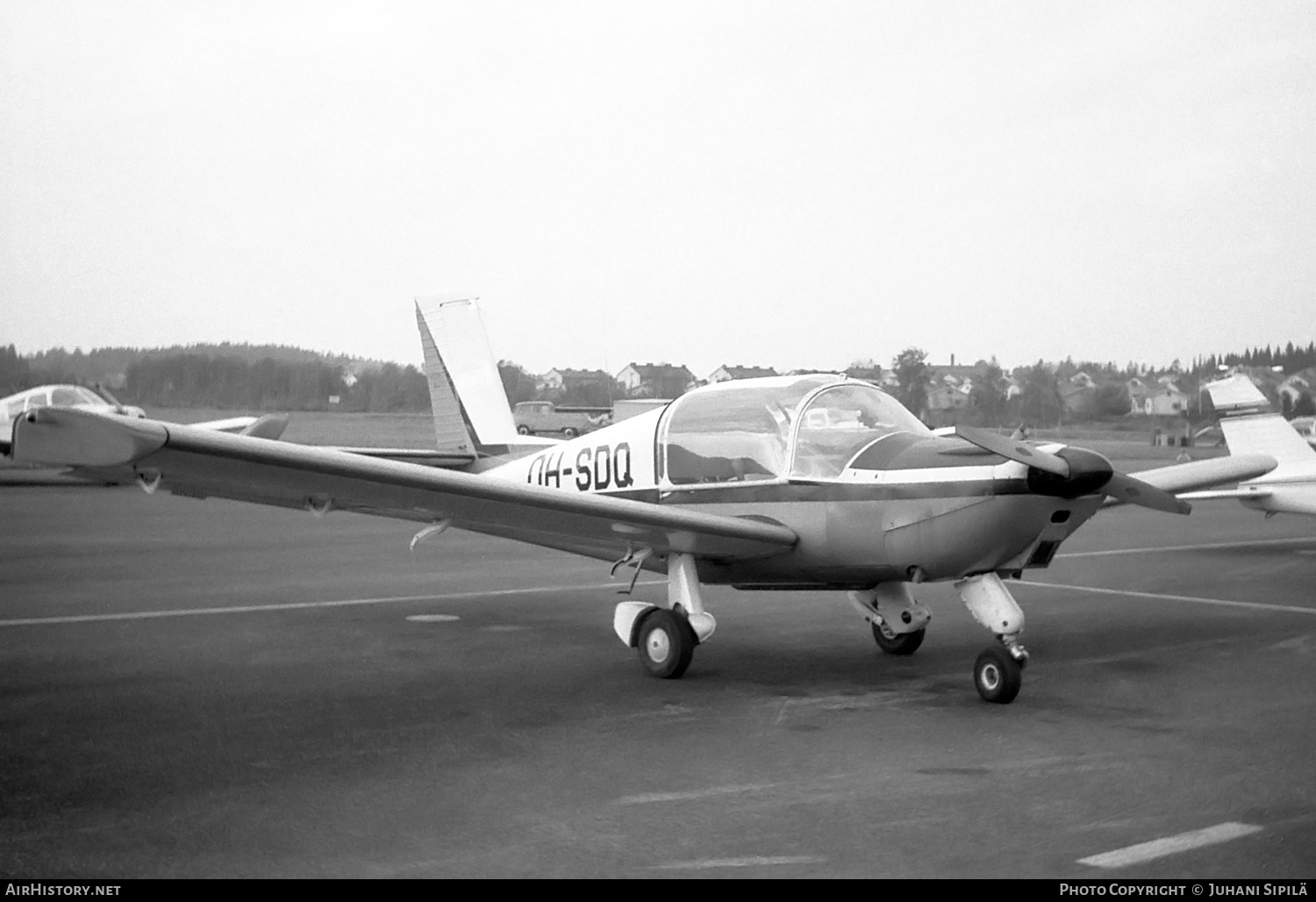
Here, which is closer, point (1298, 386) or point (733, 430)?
point (733, 430)

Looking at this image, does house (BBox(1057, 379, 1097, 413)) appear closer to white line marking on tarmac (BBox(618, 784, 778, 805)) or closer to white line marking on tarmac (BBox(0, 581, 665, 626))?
white line marking on tarmac (BBox(0, 581, 665, 626))

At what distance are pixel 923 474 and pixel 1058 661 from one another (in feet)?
6.79

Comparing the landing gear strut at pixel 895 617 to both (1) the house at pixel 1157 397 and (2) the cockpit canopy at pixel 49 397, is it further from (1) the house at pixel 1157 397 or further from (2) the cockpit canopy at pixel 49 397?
(1) the house at pixel 1157 397

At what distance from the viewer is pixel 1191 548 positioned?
16.0 metres

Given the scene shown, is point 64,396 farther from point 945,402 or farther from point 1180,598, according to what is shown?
point 1180,598

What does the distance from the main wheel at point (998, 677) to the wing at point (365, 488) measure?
136cm

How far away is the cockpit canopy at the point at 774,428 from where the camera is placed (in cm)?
729

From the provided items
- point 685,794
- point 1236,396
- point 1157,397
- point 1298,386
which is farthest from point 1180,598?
point 1157,397

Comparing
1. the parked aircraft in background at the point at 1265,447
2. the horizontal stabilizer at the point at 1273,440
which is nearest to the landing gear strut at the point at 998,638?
the parked aircraft in background at the point at 1265,447

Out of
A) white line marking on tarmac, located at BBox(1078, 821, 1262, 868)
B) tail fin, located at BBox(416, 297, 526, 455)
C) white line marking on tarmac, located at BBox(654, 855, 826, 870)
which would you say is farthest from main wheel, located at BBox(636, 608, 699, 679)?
tail fin, located at BBox(416, 297, 526, 455)

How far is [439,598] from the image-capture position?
35.8 feet

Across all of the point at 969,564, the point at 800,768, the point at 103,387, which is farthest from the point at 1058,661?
the point at 103,387

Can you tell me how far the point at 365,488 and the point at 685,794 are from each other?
249cm
